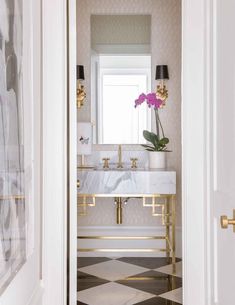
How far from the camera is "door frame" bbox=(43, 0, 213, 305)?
1995 millimetres

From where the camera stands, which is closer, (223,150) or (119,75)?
(223,150)

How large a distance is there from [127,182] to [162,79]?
1032 mm

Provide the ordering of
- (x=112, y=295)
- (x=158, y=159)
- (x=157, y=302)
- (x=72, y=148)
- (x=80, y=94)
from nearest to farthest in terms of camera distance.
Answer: (x=72, y=148)
(x=157, y=302)
(x=112, y=295)
(x=158, y=159)
(x=80, y=94)

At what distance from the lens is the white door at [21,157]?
1.25m

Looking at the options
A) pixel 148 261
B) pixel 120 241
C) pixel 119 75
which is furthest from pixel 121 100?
pixel 148 261

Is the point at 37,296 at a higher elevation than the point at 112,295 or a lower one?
higher

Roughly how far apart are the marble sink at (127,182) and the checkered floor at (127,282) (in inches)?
24.5

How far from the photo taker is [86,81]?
4195 millimetres

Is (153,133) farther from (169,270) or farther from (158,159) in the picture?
(169,270)

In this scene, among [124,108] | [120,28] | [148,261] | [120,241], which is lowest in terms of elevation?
[148,261]

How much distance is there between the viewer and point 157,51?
13.6 ft

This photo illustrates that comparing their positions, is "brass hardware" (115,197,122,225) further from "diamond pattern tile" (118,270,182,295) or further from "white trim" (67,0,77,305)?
"white trim" (67,0,77,305)

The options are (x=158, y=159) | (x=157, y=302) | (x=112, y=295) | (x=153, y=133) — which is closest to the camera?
(x=157, y=302)

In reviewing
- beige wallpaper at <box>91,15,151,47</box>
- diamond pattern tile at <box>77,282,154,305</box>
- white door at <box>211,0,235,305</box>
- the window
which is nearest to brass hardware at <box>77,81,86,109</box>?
the window
